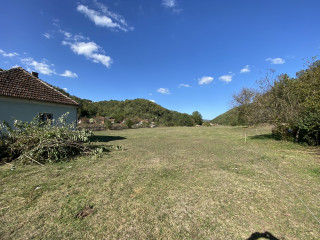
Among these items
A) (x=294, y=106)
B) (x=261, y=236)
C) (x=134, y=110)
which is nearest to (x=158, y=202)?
(x=261, y=236)

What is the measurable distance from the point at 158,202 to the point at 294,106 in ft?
34.0

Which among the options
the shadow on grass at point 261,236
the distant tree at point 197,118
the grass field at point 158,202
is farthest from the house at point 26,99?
the distant tree at point 197,118

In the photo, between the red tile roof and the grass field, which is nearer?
the grass field

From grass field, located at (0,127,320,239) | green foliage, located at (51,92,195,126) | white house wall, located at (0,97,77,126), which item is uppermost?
green foliage, located at (51,92,195,126)

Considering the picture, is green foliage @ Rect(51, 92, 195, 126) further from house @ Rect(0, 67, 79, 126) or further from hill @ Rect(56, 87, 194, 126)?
house @ Rect(0, 67, 79, 126)

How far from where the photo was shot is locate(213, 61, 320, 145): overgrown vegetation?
7.59m

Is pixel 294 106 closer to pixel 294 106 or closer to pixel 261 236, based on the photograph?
pixel 294 106

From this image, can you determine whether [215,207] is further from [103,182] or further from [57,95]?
[57,95]

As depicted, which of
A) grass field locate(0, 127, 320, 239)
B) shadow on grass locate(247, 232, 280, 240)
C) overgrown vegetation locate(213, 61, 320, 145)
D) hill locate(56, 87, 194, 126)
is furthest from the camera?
hill locate(56, 87, 194, 126)

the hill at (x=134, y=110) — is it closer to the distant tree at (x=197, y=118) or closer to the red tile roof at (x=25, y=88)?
the distant tree at (x=197, y=118)

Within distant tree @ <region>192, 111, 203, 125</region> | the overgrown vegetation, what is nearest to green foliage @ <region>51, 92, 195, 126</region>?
distant tree @ <region>192, 111, 203, 125</region>

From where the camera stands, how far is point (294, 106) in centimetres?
899

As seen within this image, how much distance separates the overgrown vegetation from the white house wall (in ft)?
47.3

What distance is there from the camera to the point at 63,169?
496cm
